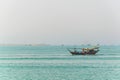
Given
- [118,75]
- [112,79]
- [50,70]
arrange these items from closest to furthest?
[112,79]
[118,75]
[50,70]

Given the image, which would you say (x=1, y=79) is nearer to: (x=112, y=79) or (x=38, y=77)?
(x=38, y=77)

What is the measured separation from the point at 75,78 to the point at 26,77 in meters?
4.21

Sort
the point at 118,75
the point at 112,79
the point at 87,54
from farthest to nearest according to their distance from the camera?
the point at 87,54, the point at 118,75, the point at 112,79

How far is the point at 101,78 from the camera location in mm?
36031

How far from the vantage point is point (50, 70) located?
1697 inches

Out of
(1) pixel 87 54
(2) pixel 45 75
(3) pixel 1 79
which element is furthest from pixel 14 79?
(1) pixel 87 54

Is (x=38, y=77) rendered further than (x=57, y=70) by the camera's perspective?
No

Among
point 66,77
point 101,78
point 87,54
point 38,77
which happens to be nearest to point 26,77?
point 38,77

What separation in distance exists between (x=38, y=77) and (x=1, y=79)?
335 centimetres

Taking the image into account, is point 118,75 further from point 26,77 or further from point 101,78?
point 26,77

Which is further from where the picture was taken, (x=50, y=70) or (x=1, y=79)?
(x=50, y=70)

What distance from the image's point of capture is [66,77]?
120 feet

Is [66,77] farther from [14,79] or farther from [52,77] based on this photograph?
[14,79]

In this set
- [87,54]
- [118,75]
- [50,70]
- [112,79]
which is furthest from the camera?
[87,54]
